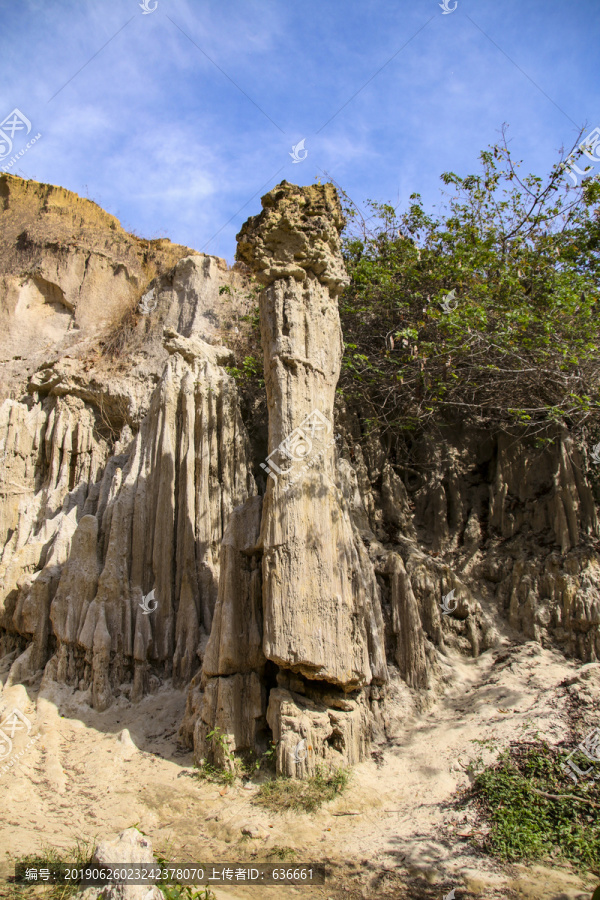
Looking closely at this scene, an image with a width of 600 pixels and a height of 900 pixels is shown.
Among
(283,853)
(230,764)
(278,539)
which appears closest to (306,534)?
(278,539)

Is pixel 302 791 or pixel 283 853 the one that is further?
pixel 302 791

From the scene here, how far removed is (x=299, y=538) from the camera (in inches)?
281

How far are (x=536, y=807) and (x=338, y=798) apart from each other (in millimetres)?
1902

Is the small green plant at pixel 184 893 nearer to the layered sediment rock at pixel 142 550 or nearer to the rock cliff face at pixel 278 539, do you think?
the rock cliff face at pixel 278 539

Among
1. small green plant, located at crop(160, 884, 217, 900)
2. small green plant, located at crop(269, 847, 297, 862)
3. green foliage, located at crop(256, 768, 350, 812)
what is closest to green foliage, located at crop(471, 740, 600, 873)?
green foliage, located at crop(256, 768, 350, 812)

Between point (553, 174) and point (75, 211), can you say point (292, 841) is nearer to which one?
point (553, 174)

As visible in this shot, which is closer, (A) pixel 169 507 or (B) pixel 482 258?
(A) pixel 169 507

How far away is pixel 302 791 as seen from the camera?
6266 mm

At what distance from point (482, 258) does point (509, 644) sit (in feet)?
19.4

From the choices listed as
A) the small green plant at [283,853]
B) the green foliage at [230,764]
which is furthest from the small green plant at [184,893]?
the green foliage at [230,764]

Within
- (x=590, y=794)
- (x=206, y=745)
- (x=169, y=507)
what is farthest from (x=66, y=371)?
(x=590, y=794)

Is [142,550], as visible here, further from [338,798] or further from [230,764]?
[338,798]

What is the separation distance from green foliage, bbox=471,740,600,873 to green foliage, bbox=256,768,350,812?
1412mm

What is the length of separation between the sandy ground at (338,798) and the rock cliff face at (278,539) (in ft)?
1.18
